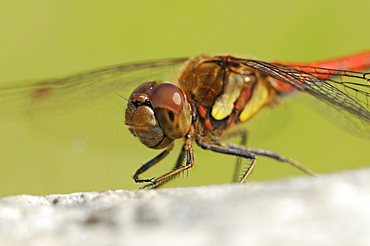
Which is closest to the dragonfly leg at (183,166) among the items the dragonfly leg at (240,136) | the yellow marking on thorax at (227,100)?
the yellow marking on thorax at (227,100)

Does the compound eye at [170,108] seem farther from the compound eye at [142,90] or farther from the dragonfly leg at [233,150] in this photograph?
the dragonfly leg at [233,150]

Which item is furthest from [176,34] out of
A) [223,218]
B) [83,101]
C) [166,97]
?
[223,218]

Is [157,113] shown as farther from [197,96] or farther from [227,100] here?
[227,100]

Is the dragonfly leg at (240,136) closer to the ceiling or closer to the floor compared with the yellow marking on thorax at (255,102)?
closer to the floor

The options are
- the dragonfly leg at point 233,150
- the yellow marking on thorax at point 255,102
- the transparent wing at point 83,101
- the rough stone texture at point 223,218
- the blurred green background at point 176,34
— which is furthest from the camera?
the blurred green background at point 176,34

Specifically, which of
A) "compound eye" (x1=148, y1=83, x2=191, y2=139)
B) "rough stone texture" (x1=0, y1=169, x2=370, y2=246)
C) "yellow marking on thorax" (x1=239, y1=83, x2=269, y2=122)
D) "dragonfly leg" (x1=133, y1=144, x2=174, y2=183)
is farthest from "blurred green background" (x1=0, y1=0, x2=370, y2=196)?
"rough stone texture" (x1=0, y1=169, x2=370, y2=246)

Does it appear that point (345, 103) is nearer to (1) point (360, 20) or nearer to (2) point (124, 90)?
(2) point (124, 90)

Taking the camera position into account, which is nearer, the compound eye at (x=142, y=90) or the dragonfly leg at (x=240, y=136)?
the compound eye at (x=142, y=90)

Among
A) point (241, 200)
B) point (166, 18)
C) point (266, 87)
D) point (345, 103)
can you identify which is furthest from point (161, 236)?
point (166, 18)
